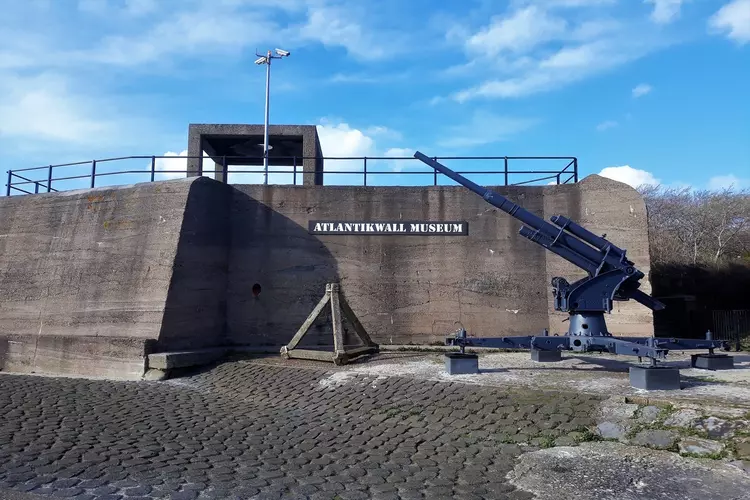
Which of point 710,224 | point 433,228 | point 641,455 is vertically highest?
point 710,224

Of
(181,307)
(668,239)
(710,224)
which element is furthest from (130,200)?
(710,224)

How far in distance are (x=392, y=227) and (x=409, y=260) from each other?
1022 millimetres

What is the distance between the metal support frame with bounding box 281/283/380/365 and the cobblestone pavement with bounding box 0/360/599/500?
106 cm

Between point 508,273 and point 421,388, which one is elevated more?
point 508,273

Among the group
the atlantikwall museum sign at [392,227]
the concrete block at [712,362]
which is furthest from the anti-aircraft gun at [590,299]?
the atlantikwall museum sign at [392,227]

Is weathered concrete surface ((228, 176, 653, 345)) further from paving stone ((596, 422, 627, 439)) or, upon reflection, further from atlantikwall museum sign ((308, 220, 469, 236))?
paving stone ((596, 422, 627, 439))

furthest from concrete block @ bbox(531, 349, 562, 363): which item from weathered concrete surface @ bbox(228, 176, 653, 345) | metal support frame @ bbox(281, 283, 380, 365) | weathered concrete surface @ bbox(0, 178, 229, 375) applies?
weathered concrete surface @ bbox(0, 178, 229, 375)

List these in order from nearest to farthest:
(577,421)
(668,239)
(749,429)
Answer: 1. (749,429)
2. (577,421)
3. (668,239)

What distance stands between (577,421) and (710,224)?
75.9 feet

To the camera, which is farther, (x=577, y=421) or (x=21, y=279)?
(x=21, y=279)

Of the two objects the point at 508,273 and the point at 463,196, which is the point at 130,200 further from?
the point at 508,273

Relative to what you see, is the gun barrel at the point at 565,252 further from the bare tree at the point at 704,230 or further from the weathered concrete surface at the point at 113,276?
the bare tree at the point at 704,230

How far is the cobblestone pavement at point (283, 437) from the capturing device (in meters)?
5.65

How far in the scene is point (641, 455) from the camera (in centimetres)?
636
